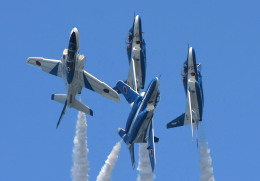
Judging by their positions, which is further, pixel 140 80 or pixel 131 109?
pixel 140 80

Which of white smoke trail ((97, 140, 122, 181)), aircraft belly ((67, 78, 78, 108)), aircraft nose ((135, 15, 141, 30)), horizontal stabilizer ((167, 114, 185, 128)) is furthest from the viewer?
aircraft nose ((135, 15, 141, 30))

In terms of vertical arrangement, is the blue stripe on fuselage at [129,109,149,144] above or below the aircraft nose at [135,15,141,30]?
below

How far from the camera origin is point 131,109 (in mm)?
131875

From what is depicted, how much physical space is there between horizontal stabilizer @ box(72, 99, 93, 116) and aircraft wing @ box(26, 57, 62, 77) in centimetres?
416

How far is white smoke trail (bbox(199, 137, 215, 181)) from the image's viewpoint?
13925 cm

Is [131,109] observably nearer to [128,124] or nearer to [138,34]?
[128,124]

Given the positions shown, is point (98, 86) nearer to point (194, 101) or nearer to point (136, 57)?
point (136, 57)

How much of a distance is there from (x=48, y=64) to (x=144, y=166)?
16999 millimetres

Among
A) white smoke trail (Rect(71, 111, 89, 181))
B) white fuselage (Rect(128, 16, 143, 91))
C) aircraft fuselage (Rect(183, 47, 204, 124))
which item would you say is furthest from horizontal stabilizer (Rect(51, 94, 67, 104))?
aircraft fuselage (Rect(183, 47, 204, 124))

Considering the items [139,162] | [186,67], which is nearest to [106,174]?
[139,162]

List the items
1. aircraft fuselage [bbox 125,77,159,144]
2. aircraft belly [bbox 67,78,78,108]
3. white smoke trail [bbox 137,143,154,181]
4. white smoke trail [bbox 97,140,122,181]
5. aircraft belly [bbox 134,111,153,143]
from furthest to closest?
white smoke trail [bbox 137,143,154,181]
white smoke trail [bbox 97,140,122,181]
aircraft belly [bbox 67,78,78,108]
aircraft belly [bbox 134,111,153,143]
aircraft fuselage [bbox 125,77,159,144]

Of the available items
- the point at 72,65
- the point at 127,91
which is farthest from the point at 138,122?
the point at 72,65

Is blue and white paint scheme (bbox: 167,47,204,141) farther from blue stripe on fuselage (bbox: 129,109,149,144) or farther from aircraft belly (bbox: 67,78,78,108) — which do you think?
aircraft belly (bbox: 67,78,78,108)

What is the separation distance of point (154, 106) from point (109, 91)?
891 cm
